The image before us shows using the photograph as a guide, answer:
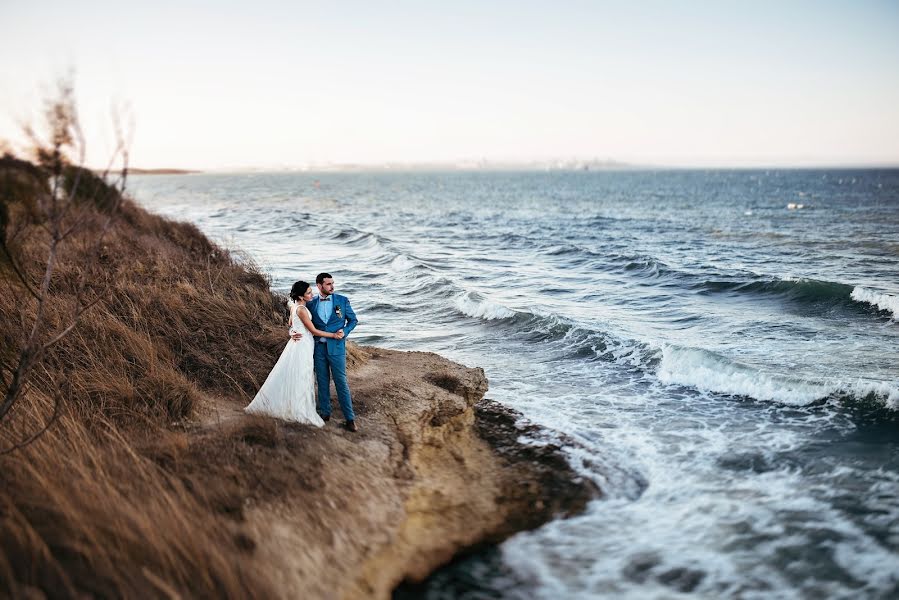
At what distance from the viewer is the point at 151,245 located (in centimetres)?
1755

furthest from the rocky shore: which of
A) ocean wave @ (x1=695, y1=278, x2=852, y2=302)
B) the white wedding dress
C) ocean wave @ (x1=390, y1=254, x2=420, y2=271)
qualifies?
ocean wave @ (x1=390, y1=254, x2=420, y2=271)

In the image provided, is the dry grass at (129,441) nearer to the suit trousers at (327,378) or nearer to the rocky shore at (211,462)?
the rocky shore at (211,462)

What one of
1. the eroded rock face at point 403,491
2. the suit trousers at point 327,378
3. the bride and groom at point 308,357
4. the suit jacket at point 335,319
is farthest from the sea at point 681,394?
the suit jacket at point 335,319

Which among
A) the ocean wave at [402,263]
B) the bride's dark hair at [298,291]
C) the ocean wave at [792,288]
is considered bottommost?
the ocean wave at [792,288]

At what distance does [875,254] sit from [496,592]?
3006 cm

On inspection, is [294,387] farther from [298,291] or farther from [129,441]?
[129,441]

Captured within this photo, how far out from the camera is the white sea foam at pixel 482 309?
54.6 ft

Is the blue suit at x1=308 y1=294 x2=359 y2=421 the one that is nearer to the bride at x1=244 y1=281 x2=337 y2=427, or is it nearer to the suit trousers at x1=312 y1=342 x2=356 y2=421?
the suit trousers at x1=312 y1=342 x2=356 y2=421

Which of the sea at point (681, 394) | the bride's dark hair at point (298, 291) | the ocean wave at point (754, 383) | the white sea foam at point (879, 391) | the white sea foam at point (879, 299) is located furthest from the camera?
the white sea foam at point (879, 299)

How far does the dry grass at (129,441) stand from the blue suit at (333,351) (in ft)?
3.36

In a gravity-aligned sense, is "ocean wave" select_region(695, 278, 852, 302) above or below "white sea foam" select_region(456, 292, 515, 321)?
above

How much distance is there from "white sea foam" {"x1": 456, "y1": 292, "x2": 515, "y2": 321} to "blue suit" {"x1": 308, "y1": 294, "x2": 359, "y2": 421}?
9156mm

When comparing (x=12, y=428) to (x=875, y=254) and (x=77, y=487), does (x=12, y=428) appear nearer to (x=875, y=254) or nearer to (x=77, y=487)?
(x=77, y=487)

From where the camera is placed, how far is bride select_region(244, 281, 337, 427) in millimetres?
7559
